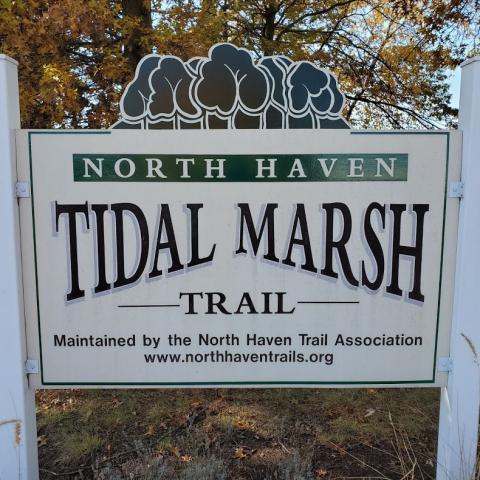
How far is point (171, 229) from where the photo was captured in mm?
2352

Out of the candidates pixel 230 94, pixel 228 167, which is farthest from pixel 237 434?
pixel 230 94

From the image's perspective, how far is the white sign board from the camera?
7.55 ft

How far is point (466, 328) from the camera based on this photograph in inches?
93.0

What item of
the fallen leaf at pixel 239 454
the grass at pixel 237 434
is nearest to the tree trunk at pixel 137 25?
the grass at pixel 237 434

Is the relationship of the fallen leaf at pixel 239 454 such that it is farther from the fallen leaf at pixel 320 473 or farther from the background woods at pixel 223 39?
the background woods at pixel 223 39

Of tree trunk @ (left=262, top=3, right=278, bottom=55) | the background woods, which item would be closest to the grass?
the background woods

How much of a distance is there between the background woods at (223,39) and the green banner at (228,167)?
1995 millimetres

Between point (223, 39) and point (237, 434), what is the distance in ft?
12.7

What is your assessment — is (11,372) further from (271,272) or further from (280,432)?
(280,432)

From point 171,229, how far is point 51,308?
2.25 feet

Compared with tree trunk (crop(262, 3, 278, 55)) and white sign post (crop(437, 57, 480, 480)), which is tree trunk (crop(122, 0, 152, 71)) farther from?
white sign post (crop(437, 57, 480, 480))

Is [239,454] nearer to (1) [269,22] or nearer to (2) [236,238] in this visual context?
(2) [236,238]

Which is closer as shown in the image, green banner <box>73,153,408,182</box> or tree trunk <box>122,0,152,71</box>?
green banner <box>73,153,408,182</box>

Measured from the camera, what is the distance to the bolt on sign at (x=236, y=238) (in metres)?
2.30
